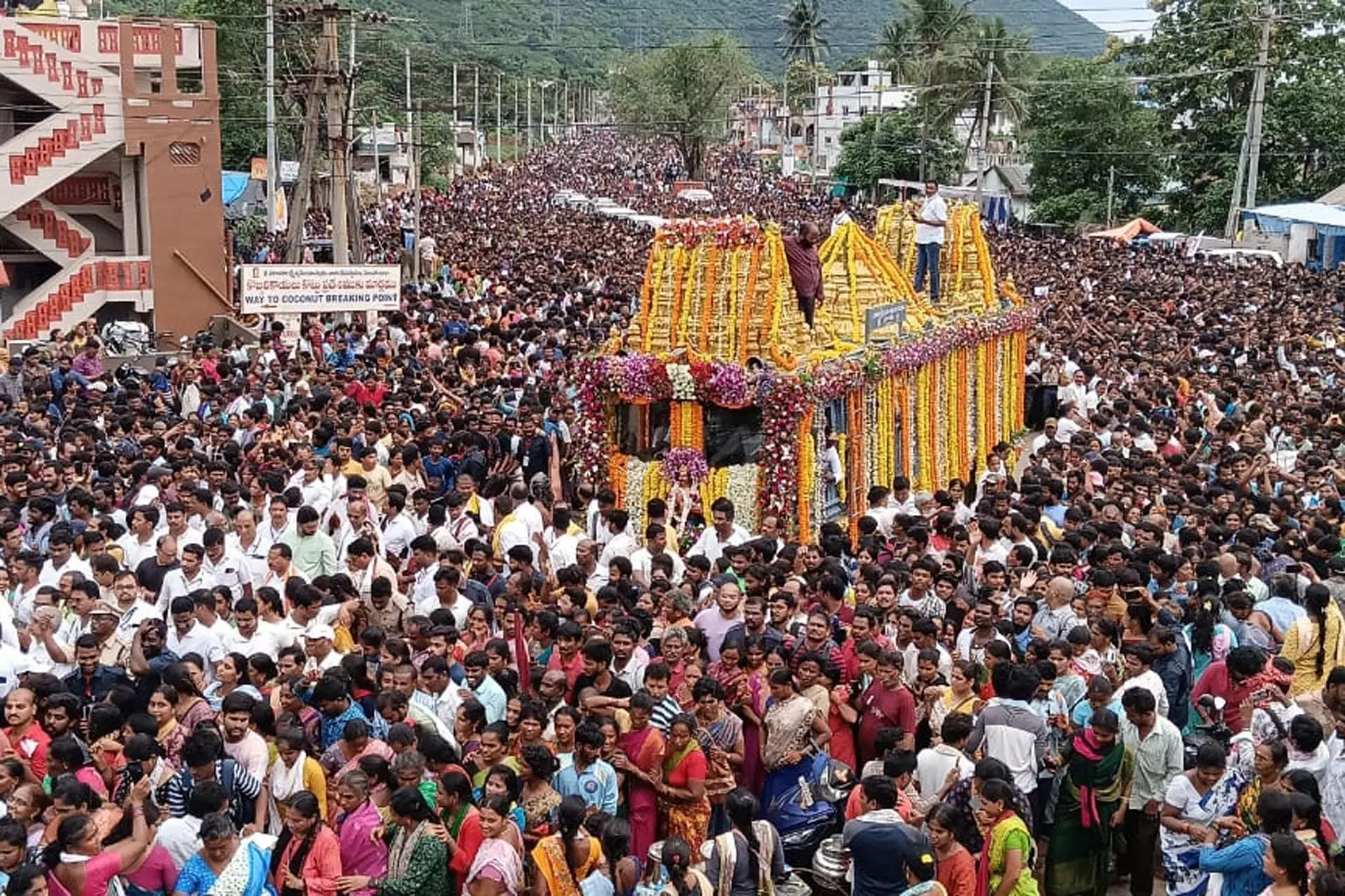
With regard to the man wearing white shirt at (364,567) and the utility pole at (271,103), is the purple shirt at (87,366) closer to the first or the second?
the utility pole at (271,103)

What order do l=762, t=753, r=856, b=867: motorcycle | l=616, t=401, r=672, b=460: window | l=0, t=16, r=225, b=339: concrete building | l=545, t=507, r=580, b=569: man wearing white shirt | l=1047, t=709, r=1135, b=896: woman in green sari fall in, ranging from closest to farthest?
1. l=762, t=753, r=856, b=867: motorcycle
2. l=1047, t=709, r=1135, b=896: woman in green sari
3. l=545, t=507, r=580, b=569: man wearing white shirt
4. l=616, t=401, r=672, b=460: window
5. l=0, t=16, r=225, b=339: concrete building

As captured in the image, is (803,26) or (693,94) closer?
(803,26)

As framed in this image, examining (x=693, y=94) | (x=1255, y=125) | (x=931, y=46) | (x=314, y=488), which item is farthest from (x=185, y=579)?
(x=693, y=94)

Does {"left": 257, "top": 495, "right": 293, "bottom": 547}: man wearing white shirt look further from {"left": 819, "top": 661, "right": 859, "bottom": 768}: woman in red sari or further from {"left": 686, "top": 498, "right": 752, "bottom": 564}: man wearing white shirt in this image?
{"left": 819, "top": 661, "right": 859, "bottom": 768}: woman in red sari

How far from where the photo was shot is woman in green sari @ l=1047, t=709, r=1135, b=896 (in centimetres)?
768

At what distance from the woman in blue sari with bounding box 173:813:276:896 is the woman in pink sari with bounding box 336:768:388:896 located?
37 cm

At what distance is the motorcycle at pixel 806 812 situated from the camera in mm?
7566

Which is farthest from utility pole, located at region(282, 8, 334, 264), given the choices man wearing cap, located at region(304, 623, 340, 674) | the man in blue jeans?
man wearing cap, located at region(304, 623, 340, 674)

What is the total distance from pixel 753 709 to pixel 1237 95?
4791 centimetres

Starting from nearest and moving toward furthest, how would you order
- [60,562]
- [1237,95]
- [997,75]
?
1. [60,562]
2. [1237,95]
3. [997,75]

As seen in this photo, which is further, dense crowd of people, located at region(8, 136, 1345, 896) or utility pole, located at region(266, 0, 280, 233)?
utility pole, located at region(266, 0, 280, 233)

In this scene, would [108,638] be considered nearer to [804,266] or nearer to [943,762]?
[943,762]

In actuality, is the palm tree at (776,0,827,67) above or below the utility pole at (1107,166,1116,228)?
above

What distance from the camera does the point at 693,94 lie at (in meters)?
Result: 87.1
